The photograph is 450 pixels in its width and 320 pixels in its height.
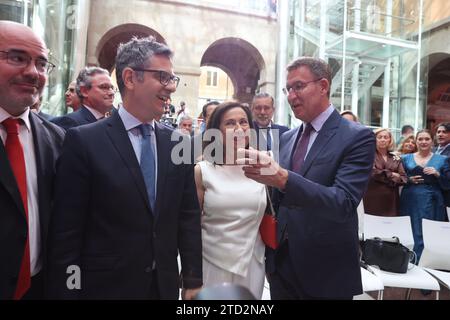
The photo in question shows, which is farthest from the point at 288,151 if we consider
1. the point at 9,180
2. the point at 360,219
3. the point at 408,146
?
the point at 408,146

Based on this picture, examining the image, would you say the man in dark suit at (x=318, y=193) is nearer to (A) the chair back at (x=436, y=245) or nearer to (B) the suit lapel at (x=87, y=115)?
(B) the suit lapel at (x=87, y=115)

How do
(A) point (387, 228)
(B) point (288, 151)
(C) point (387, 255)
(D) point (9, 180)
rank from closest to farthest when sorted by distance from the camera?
1. (D) point (9, 180)
2. (B) point (288, 151)
3. (C) point (387, 255)
4. (A) point (387, 228)

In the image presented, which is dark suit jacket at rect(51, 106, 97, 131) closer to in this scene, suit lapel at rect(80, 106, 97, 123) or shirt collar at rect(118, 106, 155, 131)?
suit lapel at rect(80, 106, 97, 123)

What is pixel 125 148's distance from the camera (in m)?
1.53

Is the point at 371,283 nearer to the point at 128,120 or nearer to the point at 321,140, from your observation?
the point at 321,140

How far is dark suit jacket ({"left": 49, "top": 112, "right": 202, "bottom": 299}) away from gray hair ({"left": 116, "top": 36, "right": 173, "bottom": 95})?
0.99 feet

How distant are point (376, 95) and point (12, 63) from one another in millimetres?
9472

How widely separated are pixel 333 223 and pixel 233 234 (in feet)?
2.21

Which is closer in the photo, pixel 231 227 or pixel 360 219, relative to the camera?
pixel 231 227

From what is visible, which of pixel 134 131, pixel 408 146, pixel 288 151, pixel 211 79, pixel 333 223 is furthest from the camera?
pixel 211 79

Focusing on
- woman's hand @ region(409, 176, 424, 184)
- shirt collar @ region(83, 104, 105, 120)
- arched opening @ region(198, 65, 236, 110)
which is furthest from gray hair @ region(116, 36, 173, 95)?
arched opening @ region(198, 65, 236, 110)

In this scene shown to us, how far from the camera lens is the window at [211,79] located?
38312mm

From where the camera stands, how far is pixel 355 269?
182 centimetres

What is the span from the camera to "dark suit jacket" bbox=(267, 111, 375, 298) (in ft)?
5.66
